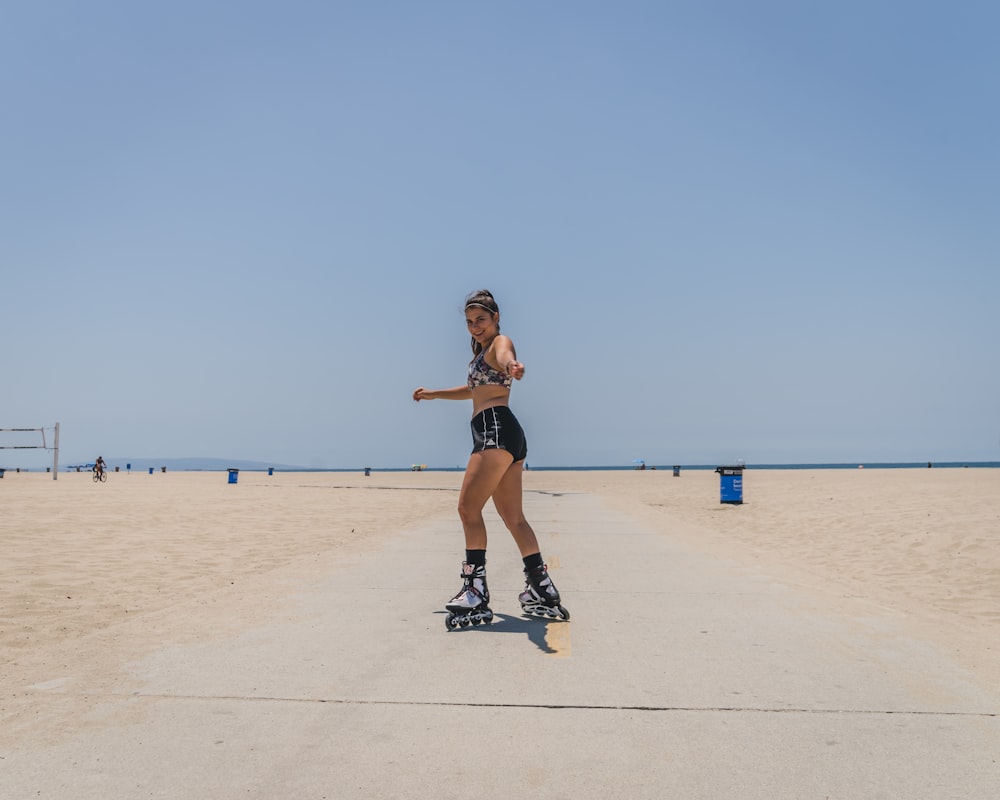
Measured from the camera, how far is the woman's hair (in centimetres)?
571

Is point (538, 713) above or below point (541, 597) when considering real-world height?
below

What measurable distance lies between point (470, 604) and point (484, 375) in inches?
65.0

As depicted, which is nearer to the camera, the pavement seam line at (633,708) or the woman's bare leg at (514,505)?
the pavement seam line at (633,708)

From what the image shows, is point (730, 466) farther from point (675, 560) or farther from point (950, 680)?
point (950, 680)

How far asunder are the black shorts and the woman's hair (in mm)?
508

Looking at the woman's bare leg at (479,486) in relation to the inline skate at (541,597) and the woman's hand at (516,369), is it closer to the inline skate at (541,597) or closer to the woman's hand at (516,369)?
the inline skate at (541,597)

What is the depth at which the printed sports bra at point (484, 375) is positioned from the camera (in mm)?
5570

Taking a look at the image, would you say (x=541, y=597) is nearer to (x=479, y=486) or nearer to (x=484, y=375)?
(x=479, y=486)

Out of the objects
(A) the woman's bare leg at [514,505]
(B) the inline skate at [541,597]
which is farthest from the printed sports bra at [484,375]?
(B) the inline skate at [541,597]

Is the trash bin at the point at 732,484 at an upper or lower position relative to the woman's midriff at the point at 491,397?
lower

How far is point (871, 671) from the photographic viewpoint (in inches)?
173

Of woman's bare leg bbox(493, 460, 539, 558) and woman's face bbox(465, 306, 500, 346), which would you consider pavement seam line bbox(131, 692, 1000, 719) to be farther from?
woman's face bbox(465, 306, 500, 346)

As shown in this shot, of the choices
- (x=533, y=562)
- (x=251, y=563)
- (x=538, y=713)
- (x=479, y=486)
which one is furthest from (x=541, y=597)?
(x=251, y=563)

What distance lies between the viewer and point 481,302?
5715mm
